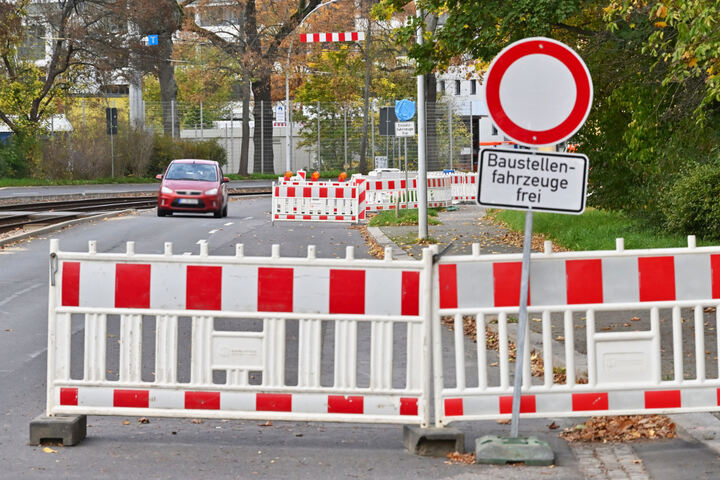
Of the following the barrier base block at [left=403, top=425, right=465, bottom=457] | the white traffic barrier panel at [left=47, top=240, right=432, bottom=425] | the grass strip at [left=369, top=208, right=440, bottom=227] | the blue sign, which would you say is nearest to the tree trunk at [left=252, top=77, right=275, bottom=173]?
the grass strip at [left=369, top=208, right=440, bottom=227]

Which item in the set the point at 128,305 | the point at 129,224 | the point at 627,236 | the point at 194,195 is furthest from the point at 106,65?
the point at 128,305

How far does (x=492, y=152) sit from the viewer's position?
6941 millimetres

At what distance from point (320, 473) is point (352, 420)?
0.59 m

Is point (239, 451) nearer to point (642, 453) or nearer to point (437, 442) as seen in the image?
point (437, 442)

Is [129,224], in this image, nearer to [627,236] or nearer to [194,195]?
[194,195]

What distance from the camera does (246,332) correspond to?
7.17 metres

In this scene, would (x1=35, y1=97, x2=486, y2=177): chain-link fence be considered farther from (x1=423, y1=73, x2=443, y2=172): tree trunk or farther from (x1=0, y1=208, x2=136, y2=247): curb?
(x1=0, y1=208, x2=136, y2=247): curb

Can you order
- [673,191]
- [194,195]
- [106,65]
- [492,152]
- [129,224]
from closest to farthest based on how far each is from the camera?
[492,152], [673,191], [129,224], [194,195], [106,65]

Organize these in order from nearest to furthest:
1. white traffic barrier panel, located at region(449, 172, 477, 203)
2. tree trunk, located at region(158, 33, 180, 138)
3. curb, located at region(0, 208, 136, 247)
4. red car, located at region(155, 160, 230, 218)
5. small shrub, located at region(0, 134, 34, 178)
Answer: curb, located at region(0, 208, 136, 247)
red car, located at region(155, 160, 230, 218)
white traffic barrier panel, located at region(449, 172, 477, 203)
small shrub, located at region(0, 134, 34, 178)
tree trunk, located at region(158, 33, 180, 138)

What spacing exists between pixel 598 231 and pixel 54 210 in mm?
18184

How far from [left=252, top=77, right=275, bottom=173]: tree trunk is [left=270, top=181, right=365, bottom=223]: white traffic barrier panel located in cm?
3332

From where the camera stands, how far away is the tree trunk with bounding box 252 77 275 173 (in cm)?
6494

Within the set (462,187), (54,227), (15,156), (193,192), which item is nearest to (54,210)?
(193,192)

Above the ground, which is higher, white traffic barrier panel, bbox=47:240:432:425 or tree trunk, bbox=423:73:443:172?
tree trunk, bbox=423:73:443:172
